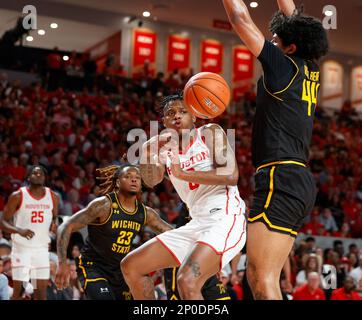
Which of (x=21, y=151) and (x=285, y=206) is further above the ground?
(x=21, y=151)

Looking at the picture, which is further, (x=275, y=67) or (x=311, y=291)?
(x=311, y=291)

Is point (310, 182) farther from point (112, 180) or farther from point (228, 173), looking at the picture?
point (112, 180)

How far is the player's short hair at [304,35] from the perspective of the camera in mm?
4176

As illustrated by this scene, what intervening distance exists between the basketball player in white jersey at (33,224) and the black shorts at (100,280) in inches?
102

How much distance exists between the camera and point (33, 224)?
8.81 meters

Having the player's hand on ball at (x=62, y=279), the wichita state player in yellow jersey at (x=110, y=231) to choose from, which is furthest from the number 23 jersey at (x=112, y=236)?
the player's hand on ball at (x=62, y=279)

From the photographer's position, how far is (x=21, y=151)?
1297cm

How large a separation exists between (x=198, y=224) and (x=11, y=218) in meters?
4.38

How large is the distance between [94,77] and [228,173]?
1521cm

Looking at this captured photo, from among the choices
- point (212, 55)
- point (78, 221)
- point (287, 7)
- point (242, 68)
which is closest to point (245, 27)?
point (287, 7)

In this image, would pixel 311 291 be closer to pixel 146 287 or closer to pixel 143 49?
pixel 146 287

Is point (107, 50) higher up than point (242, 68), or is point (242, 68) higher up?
point (107, 50)
